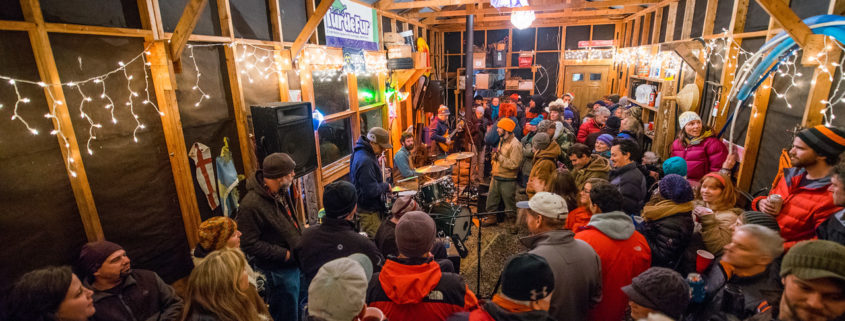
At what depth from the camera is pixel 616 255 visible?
2.07 metres

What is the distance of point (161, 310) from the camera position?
223 centimetres

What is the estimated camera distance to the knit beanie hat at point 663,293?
1.55m

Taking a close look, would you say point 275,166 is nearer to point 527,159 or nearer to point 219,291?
point 219,291

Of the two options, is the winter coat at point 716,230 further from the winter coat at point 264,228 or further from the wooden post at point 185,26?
the wooden post at point 185,26

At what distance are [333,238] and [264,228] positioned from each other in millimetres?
866

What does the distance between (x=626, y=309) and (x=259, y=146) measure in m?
3.26

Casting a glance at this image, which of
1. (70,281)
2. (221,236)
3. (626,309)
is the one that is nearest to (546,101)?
(626,309)

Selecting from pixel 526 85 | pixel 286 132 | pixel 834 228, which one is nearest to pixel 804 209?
pixel 834 228

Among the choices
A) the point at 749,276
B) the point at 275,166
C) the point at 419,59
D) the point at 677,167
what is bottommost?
the point at 749,276

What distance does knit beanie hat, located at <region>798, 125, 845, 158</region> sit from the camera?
2.26 metres

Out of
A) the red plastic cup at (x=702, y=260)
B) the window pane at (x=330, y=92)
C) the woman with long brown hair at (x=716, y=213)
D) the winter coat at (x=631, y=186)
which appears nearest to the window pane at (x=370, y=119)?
the window pane at (x=330, y=92)

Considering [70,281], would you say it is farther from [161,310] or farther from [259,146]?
[259,146]

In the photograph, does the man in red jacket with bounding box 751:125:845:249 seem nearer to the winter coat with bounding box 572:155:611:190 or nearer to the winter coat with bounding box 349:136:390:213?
the winter coat with bounding box 572:155:611:190

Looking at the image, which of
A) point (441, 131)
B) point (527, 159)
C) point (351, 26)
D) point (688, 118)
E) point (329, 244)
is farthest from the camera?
point (441, 131)
